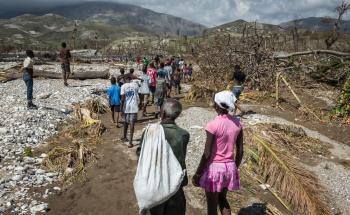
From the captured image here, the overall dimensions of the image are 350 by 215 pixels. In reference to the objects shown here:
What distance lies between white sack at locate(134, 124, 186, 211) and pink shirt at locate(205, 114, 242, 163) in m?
0.66

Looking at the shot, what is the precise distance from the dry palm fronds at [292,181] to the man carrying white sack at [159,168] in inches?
124

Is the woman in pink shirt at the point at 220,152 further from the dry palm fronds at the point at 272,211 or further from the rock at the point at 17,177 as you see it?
the rock at the point at 17,177

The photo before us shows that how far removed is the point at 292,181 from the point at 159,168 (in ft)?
12.1

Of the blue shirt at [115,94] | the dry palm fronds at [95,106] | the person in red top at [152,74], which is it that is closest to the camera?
the blue shirt at [115,94]

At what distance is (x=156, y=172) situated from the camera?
408cm

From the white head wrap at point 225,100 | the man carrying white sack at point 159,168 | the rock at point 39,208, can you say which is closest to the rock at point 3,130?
the rock at point 39,208

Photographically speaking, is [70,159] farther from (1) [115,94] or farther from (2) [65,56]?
(2) [65,56]

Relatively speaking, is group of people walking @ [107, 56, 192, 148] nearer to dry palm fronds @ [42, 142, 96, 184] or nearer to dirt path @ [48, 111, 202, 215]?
dirt path @ [48, 111, 202, 215]

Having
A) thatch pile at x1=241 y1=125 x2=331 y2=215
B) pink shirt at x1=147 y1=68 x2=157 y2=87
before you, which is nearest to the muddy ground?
thatch pile at x1=241 y1=125 x2=331 y2=215

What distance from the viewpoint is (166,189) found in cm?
410

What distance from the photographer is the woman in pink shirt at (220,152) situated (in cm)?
457

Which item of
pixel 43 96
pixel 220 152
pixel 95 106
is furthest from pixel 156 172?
pixel 43 96

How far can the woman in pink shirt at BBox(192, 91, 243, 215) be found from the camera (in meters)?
4.57

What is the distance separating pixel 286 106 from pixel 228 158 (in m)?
11.3
